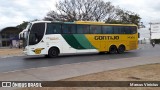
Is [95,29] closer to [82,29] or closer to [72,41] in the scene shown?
[82,29]

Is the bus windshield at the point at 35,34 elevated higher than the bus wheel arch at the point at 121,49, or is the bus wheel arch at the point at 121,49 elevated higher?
the bus windshield at the point at 35,34

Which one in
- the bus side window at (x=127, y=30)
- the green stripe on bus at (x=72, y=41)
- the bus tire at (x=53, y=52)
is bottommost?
the bus tire at (x=53, y=52)

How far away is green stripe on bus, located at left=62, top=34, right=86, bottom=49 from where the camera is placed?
89.3 ft

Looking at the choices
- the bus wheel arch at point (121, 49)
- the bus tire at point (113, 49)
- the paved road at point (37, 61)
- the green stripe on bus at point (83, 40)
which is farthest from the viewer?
the bus wheel arch at point (121, 49)

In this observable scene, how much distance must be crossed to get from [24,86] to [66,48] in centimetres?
1648

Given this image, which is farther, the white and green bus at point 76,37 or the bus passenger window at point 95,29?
the bus passenger window at point 95,29

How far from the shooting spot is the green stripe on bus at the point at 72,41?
27220 millimetres

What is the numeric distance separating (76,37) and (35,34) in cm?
384

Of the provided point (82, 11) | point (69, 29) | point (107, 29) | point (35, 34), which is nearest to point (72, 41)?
point (69, 29)

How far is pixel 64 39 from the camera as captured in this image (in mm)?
27047

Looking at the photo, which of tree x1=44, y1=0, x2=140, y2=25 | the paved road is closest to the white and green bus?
the paved road

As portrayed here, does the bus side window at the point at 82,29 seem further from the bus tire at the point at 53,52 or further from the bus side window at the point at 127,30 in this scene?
the bus side window at the point at 127,30

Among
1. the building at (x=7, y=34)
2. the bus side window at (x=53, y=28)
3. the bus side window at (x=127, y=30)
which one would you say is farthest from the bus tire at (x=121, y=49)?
the building at (x=7, y=34)

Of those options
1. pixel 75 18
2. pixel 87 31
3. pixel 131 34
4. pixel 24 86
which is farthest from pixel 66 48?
pixel 75 18
